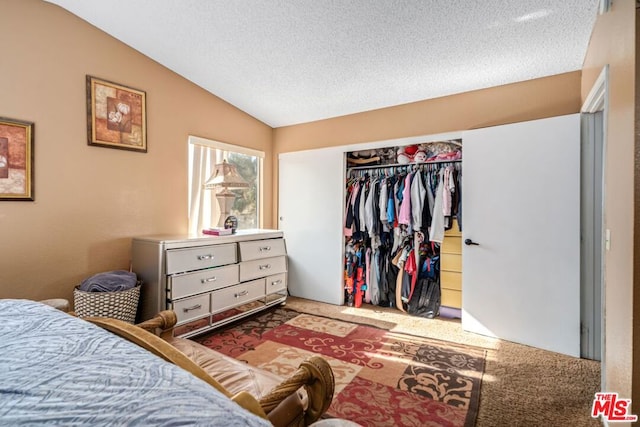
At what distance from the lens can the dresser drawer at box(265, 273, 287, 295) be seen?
3193mm

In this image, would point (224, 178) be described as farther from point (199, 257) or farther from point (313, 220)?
point (313, 220)

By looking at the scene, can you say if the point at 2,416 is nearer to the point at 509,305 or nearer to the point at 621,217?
the point at 621,217

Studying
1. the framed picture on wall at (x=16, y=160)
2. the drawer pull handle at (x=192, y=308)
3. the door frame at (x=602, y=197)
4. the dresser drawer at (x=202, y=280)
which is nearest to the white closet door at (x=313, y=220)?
the dresser drawer at (x=202, y=280)

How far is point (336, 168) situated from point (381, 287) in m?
1.50

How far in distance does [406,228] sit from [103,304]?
285 centimetres

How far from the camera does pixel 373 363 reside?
2207 millimetres

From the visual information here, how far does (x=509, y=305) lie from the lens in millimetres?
2584

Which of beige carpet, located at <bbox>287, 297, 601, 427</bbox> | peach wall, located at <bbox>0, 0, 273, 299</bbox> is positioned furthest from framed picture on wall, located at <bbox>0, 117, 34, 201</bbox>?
beige carpet, located at <bbox>287, 297, 601, 427</bbox>

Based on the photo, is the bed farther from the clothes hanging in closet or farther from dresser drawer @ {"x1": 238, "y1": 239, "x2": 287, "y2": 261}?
the clothes hanging in closet

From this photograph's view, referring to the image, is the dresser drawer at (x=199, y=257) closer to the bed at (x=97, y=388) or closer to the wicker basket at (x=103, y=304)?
the wicker basket at (x=103, y=304)

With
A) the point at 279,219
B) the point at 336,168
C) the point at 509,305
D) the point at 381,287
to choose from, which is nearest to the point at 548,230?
the point at 509,305

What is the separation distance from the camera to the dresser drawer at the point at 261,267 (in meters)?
2.92

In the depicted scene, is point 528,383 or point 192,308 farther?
point 192,308

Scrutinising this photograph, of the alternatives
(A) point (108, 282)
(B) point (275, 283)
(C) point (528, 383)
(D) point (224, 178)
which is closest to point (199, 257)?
(A) point (108, 282)
